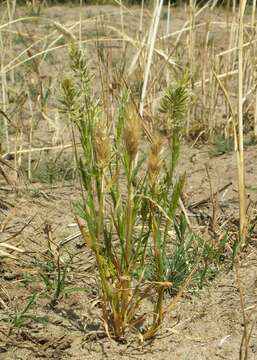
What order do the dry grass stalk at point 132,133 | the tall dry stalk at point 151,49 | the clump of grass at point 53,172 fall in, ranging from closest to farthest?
the dry grass stalk at point 132,133
the tall dry stalk at point 151,49
the clump of grass at point 53,172

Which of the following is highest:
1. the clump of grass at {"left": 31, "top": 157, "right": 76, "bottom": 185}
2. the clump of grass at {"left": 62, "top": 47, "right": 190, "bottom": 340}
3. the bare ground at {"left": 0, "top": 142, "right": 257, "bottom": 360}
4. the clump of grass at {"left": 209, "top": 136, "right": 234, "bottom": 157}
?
the clump of grass at {"left": 62, "top": 47, "right": 190, "bottom": 340}

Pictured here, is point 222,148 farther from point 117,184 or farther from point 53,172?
point 117,184

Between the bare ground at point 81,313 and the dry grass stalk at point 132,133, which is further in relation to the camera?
the bare ground at point 81,313

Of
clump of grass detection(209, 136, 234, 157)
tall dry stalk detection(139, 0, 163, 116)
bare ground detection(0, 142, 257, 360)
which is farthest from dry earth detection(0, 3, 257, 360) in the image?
clump of grass detection(209, 136, 234, 157)

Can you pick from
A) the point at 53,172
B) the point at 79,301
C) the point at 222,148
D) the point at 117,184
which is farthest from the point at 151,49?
the point at 222,148

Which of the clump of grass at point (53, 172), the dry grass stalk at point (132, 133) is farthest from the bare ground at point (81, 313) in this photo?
the dry grass stalk at point (132, 133)

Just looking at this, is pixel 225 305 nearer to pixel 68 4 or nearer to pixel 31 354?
pixel 31 354

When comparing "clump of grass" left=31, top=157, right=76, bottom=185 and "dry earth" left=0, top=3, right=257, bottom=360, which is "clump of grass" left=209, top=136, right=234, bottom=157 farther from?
"clump of grass" left=31, top=157, right=76, bottom=185

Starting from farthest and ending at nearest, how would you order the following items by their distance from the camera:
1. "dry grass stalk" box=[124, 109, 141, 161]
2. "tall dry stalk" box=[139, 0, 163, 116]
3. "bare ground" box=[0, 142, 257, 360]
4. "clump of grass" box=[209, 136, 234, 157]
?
1. "clump of grass" box=[209, 136, 234, 157]
2. "tall dry stalk" box=[139, 0, 163, 116]
3. "bare ground" box=[0, 142, 257, 360]
4. "dry grass stalk" box=[124, 109, 141, 161]

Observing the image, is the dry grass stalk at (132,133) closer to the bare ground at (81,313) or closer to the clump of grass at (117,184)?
the clump of grass at (117,184)

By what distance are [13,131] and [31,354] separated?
1.46 metres

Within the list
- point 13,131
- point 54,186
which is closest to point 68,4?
point 13,131

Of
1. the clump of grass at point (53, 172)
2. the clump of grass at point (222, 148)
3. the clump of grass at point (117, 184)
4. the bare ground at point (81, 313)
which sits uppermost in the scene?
the clump of grass at point (117, 184)

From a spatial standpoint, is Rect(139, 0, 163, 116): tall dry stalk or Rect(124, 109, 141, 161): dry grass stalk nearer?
Rect(124, 109, 141, 161): dry grass stalk
